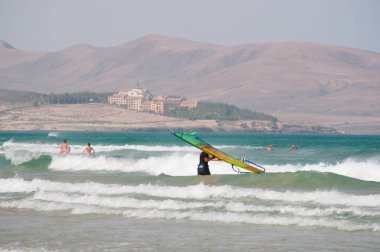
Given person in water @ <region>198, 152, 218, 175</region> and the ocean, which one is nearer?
the ocean

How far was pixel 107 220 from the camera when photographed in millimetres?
22375

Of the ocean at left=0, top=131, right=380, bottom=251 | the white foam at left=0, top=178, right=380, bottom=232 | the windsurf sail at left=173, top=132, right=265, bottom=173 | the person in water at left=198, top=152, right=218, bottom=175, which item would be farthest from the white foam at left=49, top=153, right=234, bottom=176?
the white foam at left=0, top=178, right=380, bottom=232

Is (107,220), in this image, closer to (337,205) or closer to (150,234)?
(150,234)

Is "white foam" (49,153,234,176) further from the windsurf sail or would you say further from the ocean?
the windsurf sail

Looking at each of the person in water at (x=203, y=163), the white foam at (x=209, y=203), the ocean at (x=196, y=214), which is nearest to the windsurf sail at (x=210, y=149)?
the person in water at (x=203, y=163)

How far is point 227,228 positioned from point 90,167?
2886 centimetres

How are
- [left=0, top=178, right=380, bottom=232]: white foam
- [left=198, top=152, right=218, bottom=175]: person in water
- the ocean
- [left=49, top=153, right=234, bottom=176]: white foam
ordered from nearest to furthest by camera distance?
1. the ocean
2. [left=0, top=178, right=380, bottom=232]: white foam
3. [left=198, top=152, right=218, bottom=175]: person in water
4. [left=49, top=153, right=234, bottom=176]: white foam

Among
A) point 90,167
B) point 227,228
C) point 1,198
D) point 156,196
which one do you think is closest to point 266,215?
point 227,228

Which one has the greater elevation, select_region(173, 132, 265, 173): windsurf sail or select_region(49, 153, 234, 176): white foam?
select_region(173, 132, 265, 173): windsurf sail

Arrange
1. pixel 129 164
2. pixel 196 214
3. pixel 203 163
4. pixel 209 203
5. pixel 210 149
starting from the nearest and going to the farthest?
pixel 196 214 < pixel 209 203 < pixel 210 149 < pixel 203 163 < pixel 129 164

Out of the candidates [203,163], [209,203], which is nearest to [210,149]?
[203,163]

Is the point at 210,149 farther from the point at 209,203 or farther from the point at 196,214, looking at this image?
the point at 196,214

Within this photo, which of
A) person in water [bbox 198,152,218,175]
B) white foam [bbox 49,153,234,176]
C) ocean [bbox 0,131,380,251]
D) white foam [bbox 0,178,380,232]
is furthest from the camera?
white foam [bbox 49,153,234,176]

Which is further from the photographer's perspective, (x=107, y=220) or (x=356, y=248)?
(x=107, y=220)
